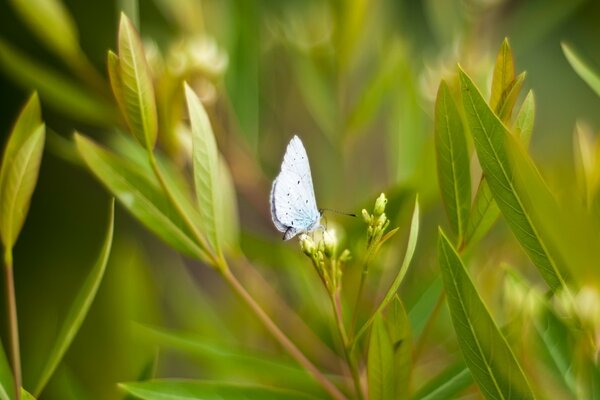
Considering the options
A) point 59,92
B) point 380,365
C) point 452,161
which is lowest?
point 380,365

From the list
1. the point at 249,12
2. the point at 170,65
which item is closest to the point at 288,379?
the point at 170,65

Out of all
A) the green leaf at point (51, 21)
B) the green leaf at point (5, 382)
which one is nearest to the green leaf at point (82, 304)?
the green leaf at point (5, 382)

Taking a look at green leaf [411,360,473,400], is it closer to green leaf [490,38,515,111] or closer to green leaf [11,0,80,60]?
green leaf [490,38,515,111]

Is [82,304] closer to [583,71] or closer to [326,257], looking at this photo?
[326,257]

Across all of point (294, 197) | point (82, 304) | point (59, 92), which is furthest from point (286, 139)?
point (82, 304)

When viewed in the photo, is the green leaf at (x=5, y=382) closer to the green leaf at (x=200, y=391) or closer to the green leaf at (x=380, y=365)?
the green leaf at (x=200, y=391)

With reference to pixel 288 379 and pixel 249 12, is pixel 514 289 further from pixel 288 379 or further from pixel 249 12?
pixel 249 12
